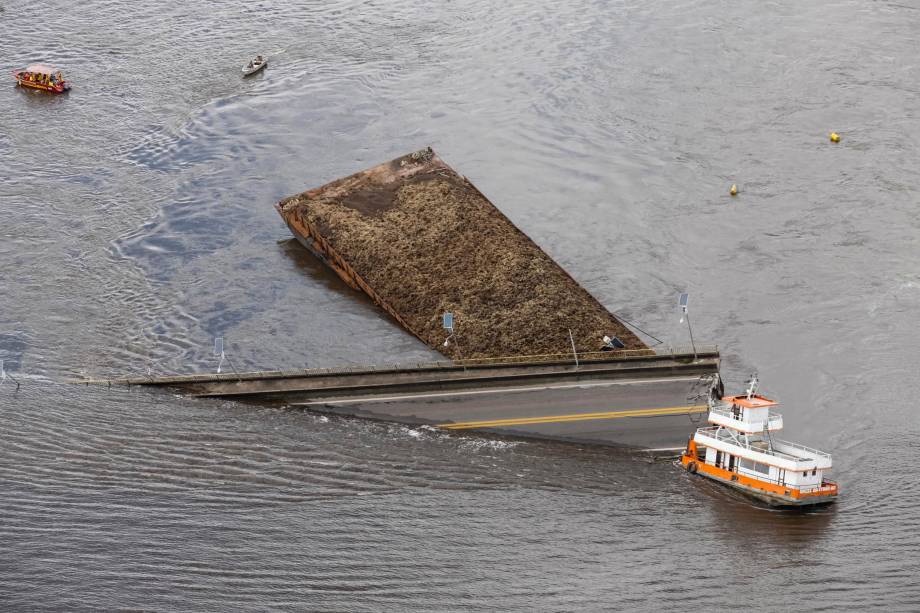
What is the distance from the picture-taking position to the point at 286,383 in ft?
189

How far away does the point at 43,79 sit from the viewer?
3775 inches

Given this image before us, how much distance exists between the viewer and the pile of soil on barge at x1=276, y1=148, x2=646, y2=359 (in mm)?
59938

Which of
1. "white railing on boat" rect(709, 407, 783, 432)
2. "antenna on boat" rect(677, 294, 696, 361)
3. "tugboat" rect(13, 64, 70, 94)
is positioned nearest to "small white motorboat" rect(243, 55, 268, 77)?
"tugboat" rect(13, 64, 70, 94)

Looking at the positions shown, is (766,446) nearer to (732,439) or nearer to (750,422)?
(750,422)

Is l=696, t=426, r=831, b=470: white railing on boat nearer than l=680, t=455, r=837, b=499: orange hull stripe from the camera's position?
No

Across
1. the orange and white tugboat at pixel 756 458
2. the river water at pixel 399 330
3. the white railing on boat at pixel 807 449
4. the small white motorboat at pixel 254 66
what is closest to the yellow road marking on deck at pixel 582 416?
the river water at pixel 399 330

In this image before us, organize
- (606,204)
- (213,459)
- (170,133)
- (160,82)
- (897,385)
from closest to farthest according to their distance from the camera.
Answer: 1. (213,459)
2. (897,385)
3. (606,204)
4. (170,133)
5. (160,82)

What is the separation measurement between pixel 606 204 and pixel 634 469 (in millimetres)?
27924

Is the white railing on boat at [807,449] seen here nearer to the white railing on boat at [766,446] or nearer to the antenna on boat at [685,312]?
the white railing on boat at [766,446]

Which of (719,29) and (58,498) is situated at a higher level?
(719,29)

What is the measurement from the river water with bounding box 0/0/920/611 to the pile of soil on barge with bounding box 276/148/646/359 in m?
2.28

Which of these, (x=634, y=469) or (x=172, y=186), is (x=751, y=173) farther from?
(x=172, y=186)

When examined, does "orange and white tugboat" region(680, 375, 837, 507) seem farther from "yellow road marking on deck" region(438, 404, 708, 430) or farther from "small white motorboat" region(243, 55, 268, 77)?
"small white motorboat" region(243, 55, 268, 77)

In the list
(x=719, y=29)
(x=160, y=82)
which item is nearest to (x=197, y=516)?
(x=160, y=82)
